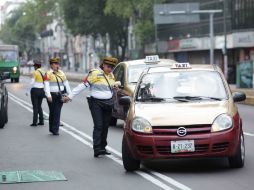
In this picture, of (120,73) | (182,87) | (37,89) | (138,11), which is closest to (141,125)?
(182,87)

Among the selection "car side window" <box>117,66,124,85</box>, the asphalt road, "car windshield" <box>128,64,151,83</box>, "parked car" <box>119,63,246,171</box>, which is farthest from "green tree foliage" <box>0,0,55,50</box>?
"parked car" <box>119,63,246,171</box>

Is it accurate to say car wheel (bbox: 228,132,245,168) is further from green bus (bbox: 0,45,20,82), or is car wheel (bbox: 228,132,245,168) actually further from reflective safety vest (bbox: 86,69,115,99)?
green bus (bbox: 0,45,20,82)

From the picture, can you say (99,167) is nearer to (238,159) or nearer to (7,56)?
(238,159)

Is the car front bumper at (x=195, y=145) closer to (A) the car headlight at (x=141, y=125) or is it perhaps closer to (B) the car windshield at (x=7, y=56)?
(A) the car headlight at (x=141, y=125)

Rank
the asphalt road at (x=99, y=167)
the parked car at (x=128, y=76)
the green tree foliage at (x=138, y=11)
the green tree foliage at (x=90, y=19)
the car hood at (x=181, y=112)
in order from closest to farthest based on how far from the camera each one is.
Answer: the asphalt road at (x=99, y=167) < the car hood at (x=181, y=112) < the parked car at (x=128, y=76) < the green tree foliage at (x=138, y=11) < the green tree foliage at (x=90, y=19)

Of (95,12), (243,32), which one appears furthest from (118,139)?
(95,12)

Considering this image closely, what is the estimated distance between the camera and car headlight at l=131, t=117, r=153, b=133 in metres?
9.68

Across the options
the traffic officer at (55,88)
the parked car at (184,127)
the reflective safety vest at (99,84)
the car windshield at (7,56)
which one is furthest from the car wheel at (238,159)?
the car windshield at (7,56)

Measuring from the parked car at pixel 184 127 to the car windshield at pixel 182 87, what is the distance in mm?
14

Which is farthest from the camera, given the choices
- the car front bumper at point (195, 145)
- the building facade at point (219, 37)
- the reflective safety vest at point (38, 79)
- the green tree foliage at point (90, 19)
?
the green tree foliage at point (90, 19)

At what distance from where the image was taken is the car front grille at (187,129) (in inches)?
375

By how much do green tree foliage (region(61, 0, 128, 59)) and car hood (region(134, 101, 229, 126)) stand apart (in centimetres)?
5626

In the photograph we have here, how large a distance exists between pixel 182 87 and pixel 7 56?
1752 inches

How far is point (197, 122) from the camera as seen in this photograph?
9.55 meters
